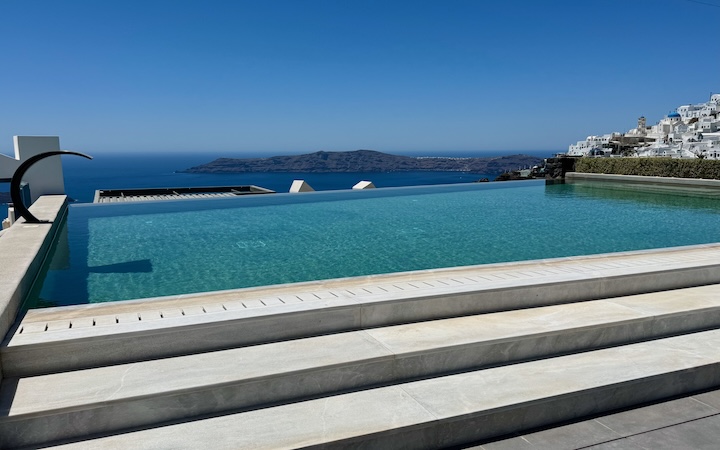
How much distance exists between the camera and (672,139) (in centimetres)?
3419

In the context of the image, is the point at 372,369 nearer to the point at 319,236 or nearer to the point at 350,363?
the point at 350,363

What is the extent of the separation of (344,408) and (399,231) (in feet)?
16.2

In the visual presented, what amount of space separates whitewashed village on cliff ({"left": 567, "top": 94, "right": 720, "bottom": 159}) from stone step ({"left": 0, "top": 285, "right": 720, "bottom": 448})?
1841 cm

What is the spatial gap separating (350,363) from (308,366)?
233 millimetres

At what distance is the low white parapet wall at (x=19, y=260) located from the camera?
2910 millimetres

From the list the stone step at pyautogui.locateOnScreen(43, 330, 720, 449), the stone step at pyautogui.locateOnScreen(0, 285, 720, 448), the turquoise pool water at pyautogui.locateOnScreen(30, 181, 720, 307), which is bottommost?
the stone step at pyautogui.locateOnScreen(43, 330, 720, 449)

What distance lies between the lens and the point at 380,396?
267cm

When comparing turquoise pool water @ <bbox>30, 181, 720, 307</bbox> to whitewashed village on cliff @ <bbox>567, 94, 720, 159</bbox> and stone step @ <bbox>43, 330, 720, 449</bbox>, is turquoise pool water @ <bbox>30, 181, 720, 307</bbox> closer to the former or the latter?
stone step @ <bbox>43, 330, 720, 449</bbox>

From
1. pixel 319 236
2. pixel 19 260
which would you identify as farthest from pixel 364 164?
pixel 19 260

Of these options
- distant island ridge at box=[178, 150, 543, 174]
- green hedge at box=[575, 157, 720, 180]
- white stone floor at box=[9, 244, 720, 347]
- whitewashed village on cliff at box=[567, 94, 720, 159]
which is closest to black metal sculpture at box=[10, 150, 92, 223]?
white stone floor at box=[9, 244, 720, 347]

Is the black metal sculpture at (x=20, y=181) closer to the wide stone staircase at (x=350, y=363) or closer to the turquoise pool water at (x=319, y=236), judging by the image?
the turquoise pool water at (x=319, y=236)

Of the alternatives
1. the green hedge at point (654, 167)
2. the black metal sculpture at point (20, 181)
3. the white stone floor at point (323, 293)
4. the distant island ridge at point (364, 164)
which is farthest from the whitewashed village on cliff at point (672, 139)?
the black metal sculpture at point (20, 181)

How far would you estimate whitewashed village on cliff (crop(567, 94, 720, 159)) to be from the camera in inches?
892

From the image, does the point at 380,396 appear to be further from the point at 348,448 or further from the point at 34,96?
the point at 34,96
